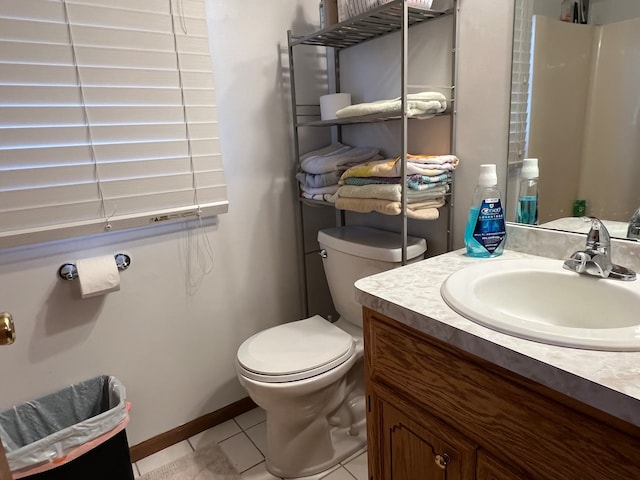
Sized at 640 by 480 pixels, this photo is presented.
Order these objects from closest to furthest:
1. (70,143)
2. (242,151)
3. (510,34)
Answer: (510,34)
(70,143)
(242,151)

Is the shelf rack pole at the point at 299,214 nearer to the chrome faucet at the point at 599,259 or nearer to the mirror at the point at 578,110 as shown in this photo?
the mirror at the point at 578,110

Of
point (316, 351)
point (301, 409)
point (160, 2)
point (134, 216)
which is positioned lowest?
point (301, 409)

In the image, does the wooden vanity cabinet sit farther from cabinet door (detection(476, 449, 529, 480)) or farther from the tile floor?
the tile floor

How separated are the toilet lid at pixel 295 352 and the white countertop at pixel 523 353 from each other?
1.54 ft

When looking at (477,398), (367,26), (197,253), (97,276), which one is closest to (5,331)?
(97,276)

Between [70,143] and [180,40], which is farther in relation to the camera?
[180,40]

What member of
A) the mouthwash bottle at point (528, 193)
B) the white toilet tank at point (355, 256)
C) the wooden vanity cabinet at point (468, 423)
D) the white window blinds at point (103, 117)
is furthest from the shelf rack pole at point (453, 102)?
the white window blinds at point (103, 117)

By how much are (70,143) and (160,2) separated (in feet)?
1.86

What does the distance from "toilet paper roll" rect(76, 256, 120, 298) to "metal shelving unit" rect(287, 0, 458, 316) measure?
79cm

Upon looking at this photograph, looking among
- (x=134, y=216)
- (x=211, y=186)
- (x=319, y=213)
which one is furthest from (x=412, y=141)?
(x=134, y=216)

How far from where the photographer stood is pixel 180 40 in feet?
4.78

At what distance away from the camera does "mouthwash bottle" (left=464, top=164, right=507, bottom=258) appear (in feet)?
3.79

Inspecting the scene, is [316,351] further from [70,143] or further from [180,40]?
[180,40]

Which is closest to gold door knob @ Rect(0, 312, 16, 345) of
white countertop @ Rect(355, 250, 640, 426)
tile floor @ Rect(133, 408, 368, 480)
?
white countertop @ Rect(355, 250, 640, 426)
